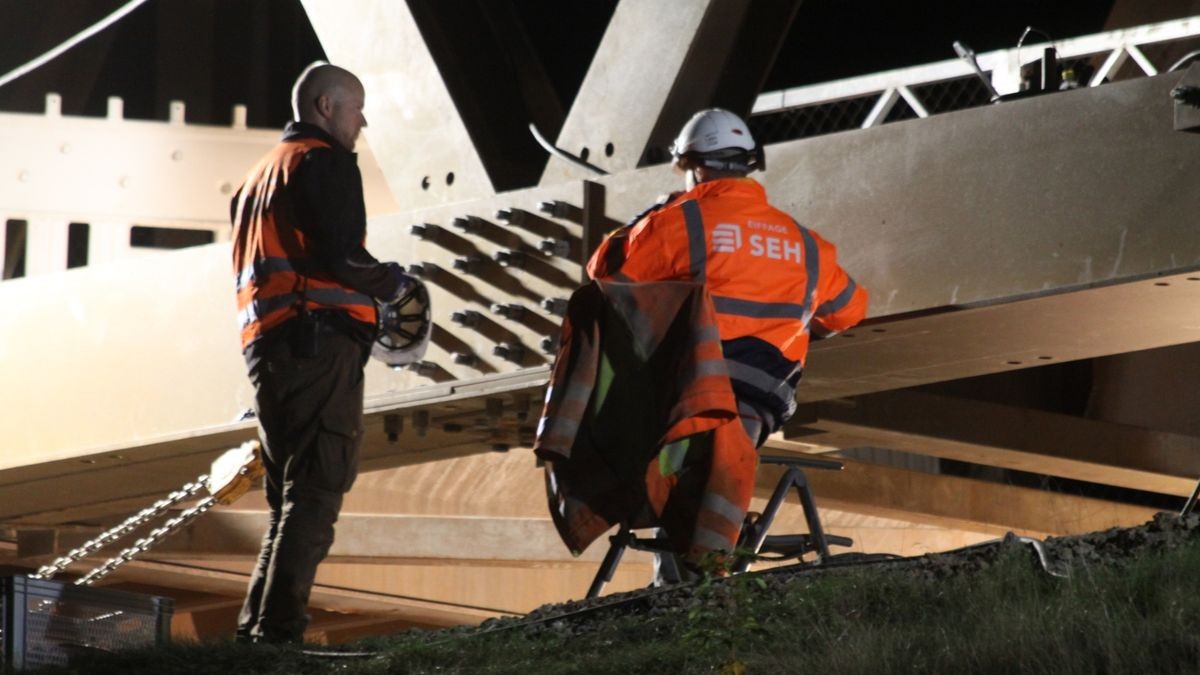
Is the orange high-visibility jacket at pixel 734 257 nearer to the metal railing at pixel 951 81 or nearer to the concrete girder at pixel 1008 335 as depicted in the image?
the concrete girder at pixel 1008 335

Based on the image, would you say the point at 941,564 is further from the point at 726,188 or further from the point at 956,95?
the point at 956,95

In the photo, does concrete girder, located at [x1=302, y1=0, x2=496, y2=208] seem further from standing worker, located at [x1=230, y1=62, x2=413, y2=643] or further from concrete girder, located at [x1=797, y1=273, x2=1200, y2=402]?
standing worker, located at [x1=230, y1=62, x2=413, y2=643]

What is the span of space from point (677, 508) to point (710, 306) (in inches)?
29.4

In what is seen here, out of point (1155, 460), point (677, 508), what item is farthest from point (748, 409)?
point (1155, 460)

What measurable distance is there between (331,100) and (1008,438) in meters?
6.57

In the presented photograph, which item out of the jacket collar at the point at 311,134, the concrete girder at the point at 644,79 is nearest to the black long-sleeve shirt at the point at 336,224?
the jacket collar at the point at 311,134

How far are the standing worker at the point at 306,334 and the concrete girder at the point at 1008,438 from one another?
472cm

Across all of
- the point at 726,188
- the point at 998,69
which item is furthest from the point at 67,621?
the point at 998,69

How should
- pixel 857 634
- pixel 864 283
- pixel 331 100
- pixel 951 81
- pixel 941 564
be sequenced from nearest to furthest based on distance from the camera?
1. pixel 857 634
2. pixel 941 564
3. pixel 331 100
4. pixel 864 283
5. pixel 951 81

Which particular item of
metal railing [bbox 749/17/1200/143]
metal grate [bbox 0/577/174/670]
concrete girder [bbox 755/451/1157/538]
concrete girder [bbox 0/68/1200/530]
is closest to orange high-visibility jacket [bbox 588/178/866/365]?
concrete girder [bbox 0/68/1200/530]

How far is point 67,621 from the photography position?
21.2 feet

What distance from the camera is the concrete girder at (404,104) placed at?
987cm

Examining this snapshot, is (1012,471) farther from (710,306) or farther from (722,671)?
(722,671)

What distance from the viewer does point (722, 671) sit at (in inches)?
195
